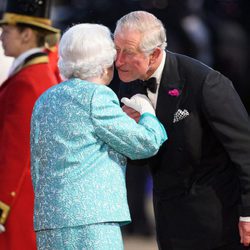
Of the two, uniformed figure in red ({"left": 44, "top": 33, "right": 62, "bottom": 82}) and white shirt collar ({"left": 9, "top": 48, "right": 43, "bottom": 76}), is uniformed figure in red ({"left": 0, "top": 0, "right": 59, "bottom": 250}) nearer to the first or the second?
white shirt collar ({"left": 9, "top": 48, "right": 43, "bottom": 76})

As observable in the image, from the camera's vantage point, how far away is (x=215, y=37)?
10.9m

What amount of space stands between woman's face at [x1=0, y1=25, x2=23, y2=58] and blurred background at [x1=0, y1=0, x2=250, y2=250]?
3310 mm

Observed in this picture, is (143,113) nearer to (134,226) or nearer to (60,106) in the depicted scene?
(60,106)

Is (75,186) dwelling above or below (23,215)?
above

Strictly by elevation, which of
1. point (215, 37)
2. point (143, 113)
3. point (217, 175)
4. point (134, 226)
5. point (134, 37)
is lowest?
point (134, 226)

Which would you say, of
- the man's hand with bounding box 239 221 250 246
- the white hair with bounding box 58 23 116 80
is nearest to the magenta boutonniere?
the white hair with bounding box 58 23 116 80

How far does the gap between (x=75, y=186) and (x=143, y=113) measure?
51cm

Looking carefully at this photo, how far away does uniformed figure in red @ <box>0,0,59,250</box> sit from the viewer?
5758 millimetres

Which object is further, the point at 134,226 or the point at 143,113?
the point at 134,226

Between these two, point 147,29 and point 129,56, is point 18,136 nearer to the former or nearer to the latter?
point 129,56

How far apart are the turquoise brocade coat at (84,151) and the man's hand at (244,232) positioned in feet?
1.93

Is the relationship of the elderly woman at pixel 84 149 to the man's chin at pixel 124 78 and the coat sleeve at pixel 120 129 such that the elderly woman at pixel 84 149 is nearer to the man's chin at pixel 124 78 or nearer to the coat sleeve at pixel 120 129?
the coat sleeve at pixel 120 129

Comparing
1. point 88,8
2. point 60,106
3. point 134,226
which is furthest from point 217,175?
point 88,8

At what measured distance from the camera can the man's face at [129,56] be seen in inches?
193
